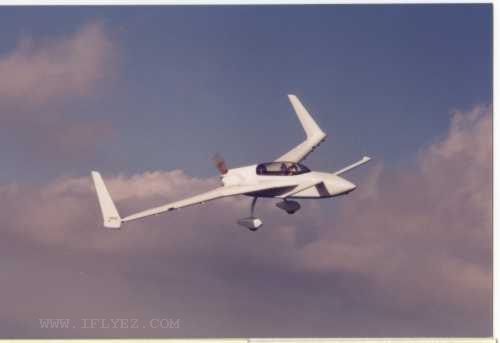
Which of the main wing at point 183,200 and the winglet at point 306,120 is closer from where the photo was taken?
the main wing at point 183,200

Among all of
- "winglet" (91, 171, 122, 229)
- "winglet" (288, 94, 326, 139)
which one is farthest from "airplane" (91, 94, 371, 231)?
"winglet" (288, 94, 326, 139)

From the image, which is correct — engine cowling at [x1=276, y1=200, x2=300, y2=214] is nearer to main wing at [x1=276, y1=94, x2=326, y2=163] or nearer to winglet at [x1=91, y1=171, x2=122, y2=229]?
main wing at [x1=276, y1=94, x2=326, y2=163]

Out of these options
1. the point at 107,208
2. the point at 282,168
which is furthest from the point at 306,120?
the point at 107,208

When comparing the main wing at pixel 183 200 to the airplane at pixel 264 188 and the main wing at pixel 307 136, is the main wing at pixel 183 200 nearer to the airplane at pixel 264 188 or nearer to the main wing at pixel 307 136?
the airplane at pixel 264 188

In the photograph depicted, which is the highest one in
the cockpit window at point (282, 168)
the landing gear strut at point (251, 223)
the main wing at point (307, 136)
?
the main wing at point (307, 136)

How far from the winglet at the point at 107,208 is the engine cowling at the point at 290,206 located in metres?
9.23

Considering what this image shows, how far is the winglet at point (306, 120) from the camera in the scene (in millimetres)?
66938

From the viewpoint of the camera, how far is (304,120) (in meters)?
67.4

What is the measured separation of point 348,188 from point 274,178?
14.2 feet

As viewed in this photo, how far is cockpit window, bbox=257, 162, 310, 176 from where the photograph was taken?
61906mm

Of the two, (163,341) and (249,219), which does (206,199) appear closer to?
(249,219)

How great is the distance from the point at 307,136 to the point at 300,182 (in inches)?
252

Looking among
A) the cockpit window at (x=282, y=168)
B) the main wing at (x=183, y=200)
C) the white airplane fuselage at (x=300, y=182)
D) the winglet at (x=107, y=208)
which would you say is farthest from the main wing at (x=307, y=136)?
the winglet at (x=107, y=208)

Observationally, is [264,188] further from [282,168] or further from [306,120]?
[306,120]
